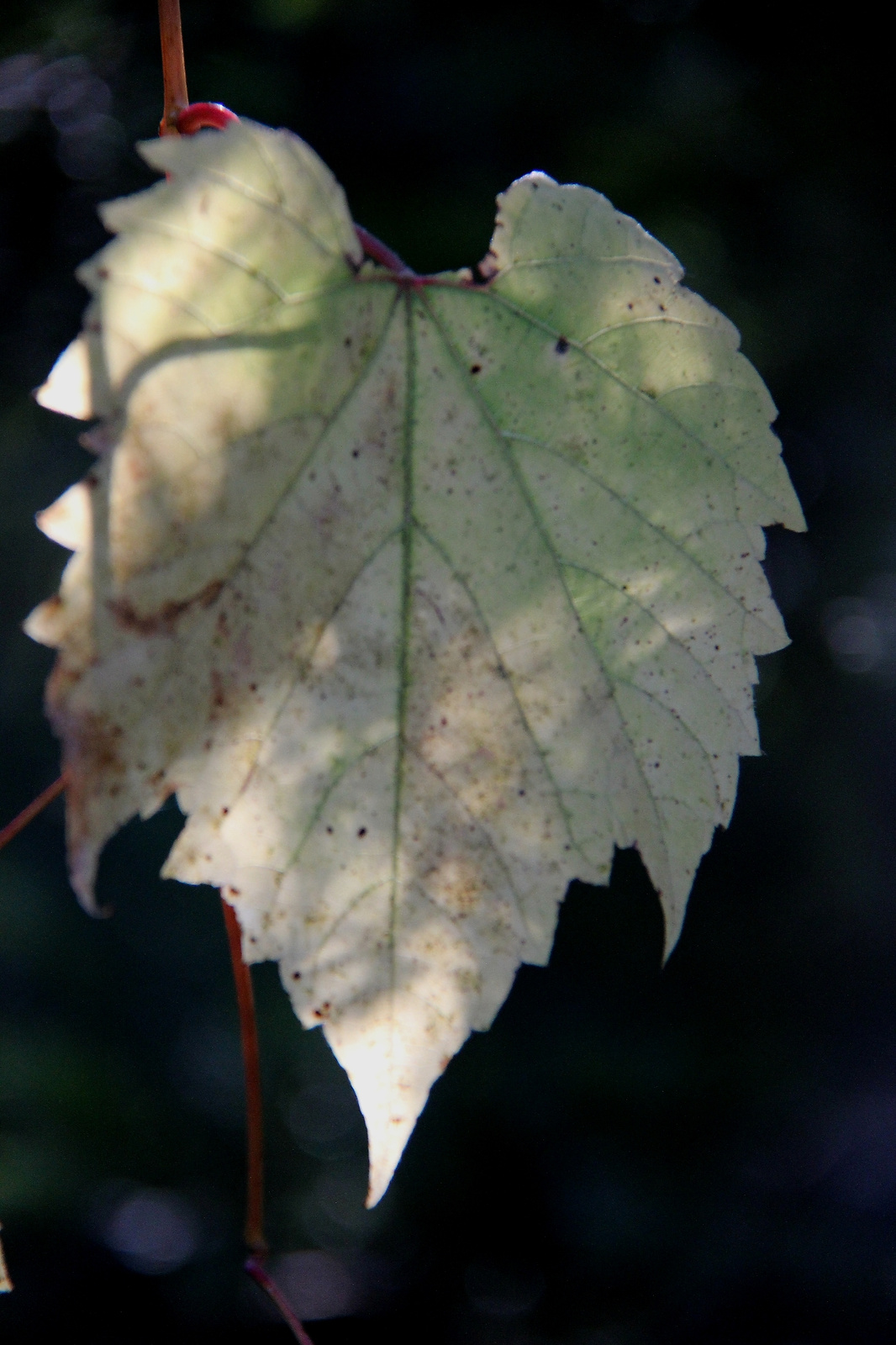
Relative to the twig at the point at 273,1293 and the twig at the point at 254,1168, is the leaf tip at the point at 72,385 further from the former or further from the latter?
the twig at the point at 273,1293

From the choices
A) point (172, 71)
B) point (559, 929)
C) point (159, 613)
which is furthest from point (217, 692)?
point (559, 929)

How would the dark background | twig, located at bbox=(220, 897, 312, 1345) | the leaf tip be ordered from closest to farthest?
the leaf tip, twig, located at bbox=(220, 897, 312, 1345), the dark background

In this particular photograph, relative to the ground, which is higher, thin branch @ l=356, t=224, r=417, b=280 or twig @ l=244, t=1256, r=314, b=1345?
thin branch @ l=356, t=224, r=417, b=280

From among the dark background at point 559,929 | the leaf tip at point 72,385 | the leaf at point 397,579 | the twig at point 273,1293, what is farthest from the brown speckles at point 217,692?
the dark background at point 559,929

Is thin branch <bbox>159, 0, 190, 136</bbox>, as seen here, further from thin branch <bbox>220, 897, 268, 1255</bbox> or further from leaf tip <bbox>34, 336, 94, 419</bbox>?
thin branch <bbox>220, 897, 268, 1255</bbox>

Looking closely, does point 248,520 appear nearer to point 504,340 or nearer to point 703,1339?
point 504,340

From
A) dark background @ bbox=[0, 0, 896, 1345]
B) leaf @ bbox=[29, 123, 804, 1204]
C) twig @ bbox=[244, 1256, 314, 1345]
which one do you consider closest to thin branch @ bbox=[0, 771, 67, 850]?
leaf @ bbox=[29, 123, 804, 1204]

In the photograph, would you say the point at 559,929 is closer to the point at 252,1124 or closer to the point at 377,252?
the point at 252,1124
